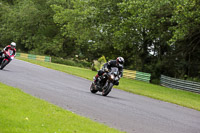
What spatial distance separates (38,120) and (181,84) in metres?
27.2

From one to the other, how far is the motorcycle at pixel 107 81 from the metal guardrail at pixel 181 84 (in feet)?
60.2

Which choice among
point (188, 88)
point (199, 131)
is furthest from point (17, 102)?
point (188, 88)

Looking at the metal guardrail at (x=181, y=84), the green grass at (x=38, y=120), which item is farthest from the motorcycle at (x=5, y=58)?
the metal guardrail at (x=181, y=84)

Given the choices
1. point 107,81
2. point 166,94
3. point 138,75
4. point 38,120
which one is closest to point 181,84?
point 138,75

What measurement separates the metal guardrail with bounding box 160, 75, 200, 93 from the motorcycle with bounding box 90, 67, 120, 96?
60.2ft

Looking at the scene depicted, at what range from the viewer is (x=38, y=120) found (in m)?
7.23

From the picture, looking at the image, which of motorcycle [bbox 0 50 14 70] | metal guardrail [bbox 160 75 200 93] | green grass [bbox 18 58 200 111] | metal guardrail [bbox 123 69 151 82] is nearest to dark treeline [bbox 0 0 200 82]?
metal guardrail [bbox 123 69 151 82]

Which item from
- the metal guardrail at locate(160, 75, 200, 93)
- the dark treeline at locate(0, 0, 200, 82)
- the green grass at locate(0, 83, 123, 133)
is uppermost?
the dark treeline at locate(0, 0, 200, 82)

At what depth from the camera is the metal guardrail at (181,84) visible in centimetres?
3134

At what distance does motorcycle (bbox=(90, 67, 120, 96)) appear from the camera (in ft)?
46.1

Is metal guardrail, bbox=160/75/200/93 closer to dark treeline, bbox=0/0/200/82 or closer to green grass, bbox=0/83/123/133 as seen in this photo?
dark treeline, bbox=0/0/200/82

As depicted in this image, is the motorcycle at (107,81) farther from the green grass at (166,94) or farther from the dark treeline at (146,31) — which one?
the dark treeline at (146,31)

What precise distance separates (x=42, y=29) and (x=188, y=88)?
40.2 metres

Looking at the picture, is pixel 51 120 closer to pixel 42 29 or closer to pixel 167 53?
pixel 167 53
